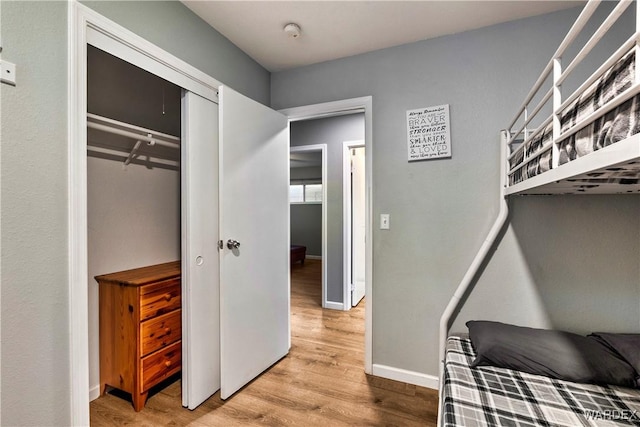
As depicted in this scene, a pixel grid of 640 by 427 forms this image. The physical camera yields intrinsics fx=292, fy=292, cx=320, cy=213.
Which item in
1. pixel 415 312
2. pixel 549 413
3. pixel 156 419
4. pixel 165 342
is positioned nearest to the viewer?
pixel 549 413

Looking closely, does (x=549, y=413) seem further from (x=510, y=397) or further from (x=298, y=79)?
(x=298, y=79)

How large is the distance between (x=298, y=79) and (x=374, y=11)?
87cm

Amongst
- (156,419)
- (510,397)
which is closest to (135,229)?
(156,419)

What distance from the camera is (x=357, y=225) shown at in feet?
12.7

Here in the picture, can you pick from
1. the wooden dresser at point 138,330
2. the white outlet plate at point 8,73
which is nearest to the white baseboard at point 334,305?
the wooden dresser at point 138,330

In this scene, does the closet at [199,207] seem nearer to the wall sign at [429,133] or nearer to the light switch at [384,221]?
the light switch at [384,221]

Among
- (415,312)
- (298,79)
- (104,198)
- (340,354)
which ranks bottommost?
(340,354)

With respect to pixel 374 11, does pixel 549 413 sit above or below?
below

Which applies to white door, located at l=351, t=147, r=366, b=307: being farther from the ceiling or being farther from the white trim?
the white trim

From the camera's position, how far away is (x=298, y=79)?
8.09ft

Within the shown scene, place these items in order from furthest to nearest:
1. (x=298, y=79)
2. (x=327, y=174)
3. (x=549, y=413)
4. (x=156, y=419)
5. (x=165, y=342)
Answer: (x=327, y=174) → (x=298, y=79) → (x=165, y=342) → (x=156, y=419) → (x=549, y=413)

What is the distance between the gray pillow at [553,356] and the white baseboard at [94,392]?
2.30m

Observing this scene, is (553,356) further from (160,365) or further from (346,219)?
(346,219)

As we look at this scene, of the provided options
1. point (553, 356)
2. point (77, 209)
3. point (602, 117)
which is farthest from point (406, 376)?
point (77, 209)
